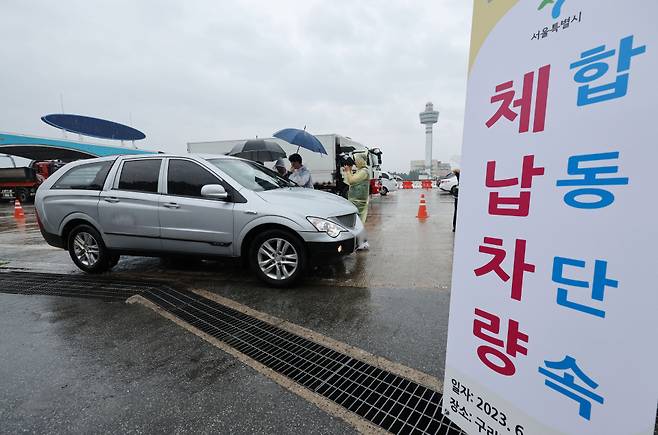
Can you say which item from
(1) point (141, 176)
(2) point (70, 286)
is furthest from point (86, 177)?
(2) point (70, 286)

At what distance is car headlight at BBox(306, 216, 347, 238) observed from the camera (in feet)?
12.9

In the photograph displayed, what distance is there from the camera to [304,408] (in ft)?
6.68

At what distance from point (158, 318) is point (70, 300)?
1.46 m

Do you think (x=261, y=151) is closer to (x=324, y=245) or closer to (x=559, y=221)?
(x=324, y=245)

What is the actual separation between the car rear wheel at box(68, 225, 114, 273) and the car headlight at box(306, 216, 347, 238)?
3208mm

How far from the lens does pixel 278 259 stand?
4078 mm

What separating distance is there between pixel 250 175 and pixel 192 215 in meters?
0.96

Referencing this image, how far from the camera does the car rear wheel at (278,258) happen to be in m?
3.98

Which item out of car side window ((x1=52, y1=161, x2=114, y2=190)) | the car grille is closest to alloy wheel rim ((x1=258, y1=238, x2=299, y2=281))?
the car grille

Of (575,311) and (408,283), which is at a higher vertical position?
(575,311)

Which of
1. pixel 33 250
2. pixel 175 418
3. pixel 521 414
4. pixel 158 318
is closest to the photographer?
pixel 521 414

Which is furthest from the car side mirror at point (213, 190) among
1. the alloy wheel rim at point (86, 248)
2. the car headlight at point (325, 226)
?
the alloy wheel rim at point (86, 248)

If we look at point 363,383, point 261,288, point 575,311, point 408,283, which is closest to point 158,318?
point 261,288

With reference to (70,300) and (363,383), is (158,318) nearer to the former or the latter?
(70,300)
